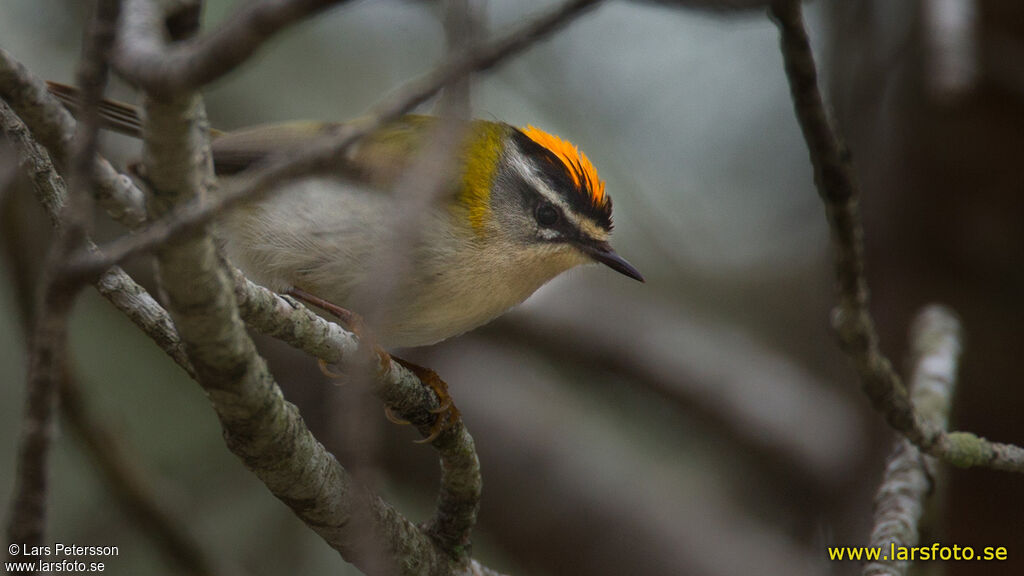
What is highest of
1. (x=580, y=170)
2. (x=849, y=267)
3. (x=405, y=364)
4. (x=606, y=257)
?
(x=580, y=170)

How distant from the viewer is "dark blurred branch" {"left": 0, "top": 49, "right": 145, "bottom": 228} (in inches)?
52.9

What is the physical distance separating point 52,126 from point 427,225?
136 cm

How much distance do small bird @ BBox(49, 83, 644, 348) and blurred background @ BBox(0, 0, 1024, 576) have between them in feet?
2.54

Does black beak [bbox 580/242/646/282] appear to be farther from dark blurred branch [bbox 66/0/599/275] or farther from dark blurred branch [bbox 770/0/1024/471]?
dark blurred branch [bbox 66/0/599/275]

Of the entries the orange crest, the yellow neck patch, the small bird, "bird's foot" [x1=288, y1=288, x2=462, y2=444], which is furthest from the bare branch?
the orange crest

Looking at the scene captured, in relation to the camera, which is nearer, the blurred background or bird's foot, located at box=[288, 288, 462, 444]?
bird's foot, located at box=[288, 288, 462, 444]

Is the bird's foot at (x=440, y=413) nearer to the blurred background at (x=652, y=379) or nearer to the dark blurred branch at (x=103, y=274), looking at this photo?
the dark blurred branch at (x=103, y=274)

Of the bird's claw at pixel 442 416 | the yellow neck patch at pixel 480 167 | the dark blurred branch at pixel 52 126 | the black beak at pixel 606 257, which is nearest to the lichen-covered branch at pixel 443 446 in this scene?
the bird's claw at pixel 442 416

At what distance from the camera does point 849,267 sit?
233cm

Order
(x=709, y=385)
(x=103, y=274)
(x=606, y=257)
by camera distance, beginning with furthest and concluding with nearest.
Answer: (x=709, y=385)
(x=606, y=257)
(x=103, y=274)

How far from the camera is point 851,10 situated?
15.9ft

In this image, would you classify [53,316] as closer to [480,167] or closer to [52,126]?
[52,126]

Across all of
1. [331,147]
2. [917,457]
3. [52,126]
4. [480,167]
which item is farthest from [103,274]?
[917,457]

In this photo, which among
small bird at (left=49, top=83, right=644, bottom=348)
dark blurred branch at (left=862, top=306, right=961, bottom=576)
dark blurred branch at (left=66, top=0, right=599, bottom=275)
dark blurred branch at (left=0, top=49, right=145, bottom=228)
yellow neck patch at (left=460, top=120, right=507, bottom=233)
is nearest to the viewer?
dark blurred branch at (left=66, top=0, right=599, bottom=275)
